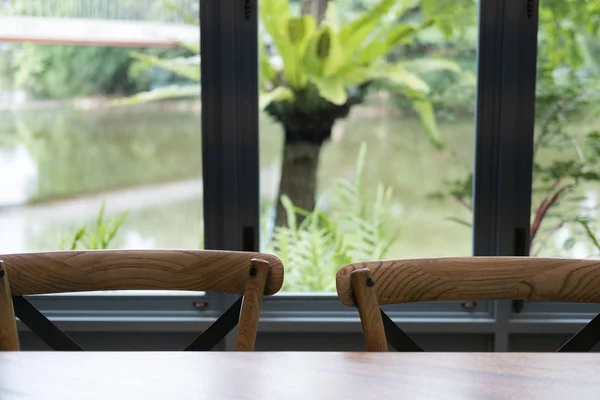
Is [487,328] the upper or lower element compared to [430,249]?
lower

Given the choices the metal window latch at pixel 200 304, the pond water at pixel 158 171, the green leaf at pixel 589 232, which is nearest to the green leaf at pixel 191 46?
the pond water at pixel 158 171

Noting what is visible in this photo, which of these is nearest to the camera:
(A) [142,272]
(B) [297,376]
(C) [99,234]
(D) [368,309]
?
(B) [297,376]

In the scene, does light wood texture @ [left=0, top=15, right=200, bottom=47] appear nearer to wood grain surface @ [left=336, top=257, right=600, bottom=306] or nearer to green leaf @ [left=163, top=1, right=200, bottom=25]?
green leaf @ [left=163, top=1, right=200, bottom=25]

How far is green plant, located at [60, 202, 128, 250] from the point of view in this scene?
2098mm

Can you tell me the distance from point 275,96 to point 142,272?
93cm

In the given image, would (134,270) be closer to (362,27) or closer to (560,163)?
(362,27)

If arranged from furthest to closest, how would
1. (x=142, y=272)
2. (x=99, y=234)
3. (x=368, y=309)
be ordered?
1. (x=99, y=234)
2. (x=142, y=272)
3. (x=368, y=309)

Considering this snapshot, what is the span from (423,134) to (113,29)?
96 cm

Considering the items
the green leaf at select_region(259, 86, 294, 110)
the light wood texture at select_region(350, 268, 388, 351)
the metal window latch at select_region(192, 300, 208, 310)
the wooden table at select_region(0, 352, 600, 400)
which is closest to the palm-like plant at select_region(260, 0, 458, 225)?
the green leaf at select_region(259, 86, 294, 110)

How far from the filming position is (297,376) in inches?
33.1

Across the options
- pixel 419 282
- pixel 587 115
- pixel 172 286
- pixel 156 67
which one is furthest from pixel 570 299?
pixel 156 67

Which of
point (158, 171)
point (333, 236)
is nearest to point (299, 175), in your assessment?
point (333, 236)

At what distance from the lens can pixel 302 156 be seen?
2.07m

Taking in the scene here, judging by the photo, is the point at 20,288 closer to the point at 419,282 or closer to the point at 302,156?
the point at 419,282
